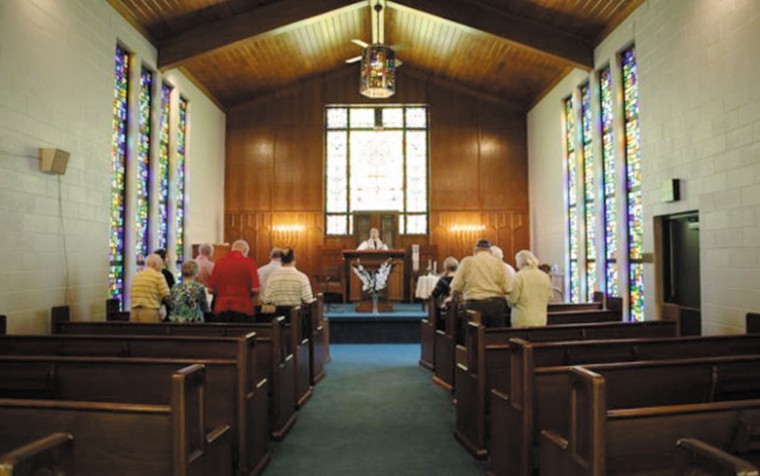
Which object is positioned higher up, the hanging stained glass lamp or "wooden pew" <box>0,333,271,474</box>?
the hanging stained glass lamp

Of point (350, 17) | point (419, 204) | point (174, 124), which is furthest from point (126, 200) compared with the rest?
point (419, 204)

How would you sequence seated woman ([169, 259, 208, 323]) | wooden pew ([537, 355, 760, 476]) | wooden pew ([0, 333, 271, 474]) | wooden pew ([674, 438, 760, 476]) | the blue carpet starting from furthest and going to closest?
the blue carpet → seated woman ([169, 259, 208, 323]) → wooden pew ([0, 333, 271, 474]) → wooden pew ([537, 355, 760, 476]) → wooden pew ([674, 438, 760, 476])

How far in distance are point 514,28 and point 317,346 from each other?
604cm

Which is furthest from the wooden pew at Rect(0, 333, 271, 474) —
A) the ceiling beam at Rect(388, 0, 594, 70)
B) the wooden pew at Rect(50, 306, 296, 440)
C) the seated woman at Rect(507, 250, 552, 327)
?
the ceiling beam at Rect(388, 0, 594, 70)

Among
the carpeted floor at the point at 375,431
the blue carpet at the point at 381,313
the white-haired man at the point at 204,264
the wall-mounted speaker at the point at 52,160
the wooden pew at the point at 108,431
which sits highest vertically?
the wall-mounted speaker at the point at 52,160

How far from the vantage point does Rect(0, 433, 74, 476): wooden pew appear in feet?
5.06

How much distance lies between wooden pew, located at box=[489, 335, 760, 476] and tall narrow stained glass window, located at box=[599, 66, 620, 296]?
16.1 ft

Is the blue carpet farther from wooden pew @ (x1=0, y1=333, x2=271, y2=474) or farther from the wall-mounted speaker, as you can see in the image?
wooden pew @ (x1=0, y1=333, x2=271, y2=474)

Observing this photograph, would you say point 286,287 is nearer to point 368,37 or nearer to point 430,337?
point 430,337

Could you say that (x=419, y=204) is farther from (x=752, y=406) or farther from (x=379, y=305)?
(x=752, y=406)

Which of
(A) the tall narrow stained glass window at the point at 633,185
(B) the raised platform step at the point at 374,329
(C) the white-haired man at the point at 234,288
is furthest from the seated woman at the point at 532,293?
(B) the raised platform step at the point at 374,329

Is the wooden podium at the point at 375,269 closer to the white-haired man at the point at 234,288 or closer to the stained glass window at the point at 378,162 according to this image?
the stained glass window at the point at 378,162

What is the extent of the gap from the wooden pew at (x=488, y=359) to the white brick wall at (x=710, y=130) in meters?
1.44

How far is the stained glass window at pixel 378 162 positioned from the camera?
13102mm
